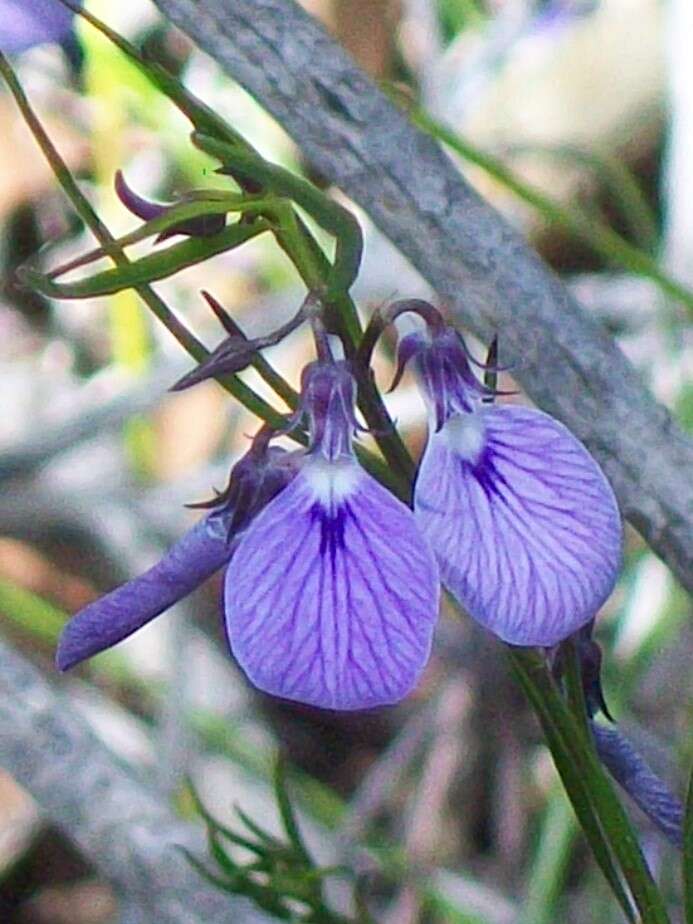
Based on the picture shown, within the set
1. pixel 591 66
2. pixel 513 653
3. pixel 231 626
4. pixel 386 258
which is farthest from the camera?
pixel 591 66

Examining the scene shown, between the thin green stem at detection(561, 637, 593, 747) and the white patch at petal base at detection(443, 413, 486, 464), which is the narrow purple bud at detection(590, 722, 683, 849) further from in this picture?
the white patch at petal base at detection(443, 413, 486, 464)

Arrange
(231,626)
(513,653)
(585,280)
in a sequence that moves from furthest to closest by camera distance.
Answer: (585,280) → (513,653) → (231,626)

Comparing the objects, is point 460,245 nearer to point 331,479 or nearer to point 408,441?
point 331,479

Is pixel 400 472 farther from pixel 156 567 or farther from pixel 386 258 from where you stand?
pixel 386 258

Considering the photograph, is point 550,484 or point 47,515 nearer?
point 550,484

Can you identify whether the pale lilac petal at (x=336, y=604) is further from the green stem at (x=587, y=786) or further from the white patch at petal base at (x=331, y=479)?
the green stem at (x=587, y=786)

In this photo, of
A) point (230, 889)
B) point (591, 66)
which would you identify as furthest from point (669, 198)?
point (230, 889)
